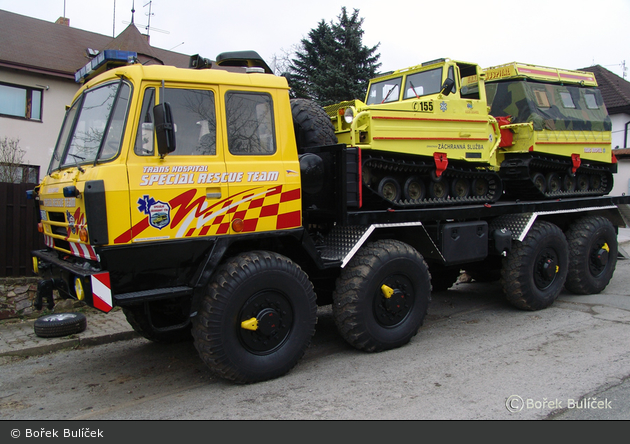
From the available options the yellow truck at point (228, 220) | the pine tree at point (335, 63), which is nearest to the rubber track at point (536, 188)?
the yellow truck at point (228, 220)

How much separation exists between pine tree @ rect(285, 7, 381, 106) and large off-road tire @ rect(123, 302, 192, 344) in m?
15.9

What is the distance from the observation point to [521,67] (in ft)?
27.0

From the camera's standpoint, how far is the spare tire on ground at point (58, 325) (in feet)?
20.9

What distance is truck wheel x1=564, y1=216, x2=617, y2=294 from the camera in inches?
324

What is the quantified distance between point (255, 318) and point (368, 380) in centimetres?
124

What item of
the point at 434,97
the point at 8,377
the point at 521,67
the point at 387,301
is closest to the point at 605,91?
the point at 521,67

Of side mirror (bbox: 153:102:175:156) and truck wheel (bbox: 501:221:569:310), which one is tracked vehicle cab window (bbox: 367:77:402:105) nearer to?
truck wheel (bbox: 501:221:569:310)

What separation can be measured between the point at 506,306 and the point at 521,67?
3.84m

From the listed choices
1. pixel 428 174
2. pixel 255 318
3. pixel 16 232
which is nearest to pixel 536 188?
pixel 428 174

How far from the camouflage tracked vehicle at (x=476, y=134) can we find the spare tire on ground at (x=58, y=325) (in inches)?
162

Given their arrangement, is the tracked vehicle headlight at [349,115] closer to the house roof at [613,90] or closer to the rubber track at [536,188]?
the rubber track at [536,188]

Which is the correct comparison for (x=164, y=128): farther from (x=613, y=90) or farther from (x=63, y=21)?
(x=613, y=90)

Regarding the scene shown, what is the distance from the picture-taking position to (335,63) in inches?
869
